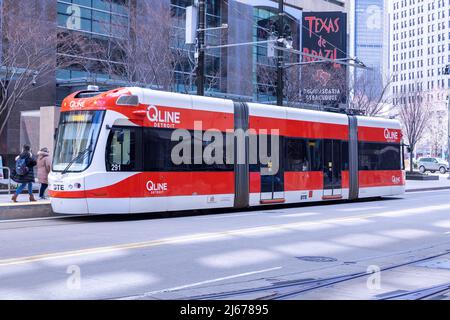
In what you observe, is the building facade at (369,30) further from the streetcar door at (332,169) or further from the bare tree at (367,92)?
the streetcar door at (332,169)

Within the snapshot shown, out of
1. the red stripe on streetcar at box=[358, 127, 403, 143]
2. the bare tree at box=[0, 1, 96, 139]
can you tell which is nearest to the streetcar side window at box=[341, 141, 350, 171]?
the red stripe on streetcar at box=[358, 127, 403, 143]

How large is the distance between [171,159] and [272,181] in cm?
→ 451

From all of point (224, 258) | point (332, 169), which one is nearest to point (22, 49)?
point (332, 169)

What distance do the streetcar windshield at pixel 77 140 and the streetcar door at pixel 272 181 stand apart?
20.2ft

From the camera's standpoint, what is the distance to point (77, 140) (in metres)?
16.1

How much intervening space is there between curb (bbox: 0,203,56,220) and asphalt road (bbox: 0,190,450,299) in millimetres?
1022

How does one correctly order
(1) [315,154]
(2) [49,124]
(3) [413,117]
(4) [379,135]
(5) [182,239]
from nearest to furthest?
(5) [182,239]
(1) [315,154]
(4) [379,135]
(2) [49,124]
(3) [413,117]

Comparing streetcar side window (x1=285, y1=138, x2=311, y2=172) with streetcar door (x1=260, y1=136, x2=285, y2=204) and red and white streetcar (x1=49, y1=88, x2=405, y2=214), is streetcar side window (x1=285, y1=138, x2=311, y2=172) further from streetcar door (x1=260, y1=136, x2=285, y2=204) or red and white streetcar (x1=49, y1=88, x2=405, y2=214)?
streetcar door (x1=260, y1=136, x2=285, y2=204)

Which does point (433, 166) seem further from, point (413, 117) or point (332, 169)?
point (332, 169)

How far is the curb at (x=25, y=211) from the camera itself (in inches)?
658

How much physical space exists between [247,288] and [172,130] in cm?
966

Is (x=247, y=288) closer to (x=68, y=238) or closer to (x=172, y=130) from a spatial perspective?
(x=68, y=238)

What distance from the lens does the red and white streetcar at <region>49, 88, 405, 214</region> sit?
15797 mm
